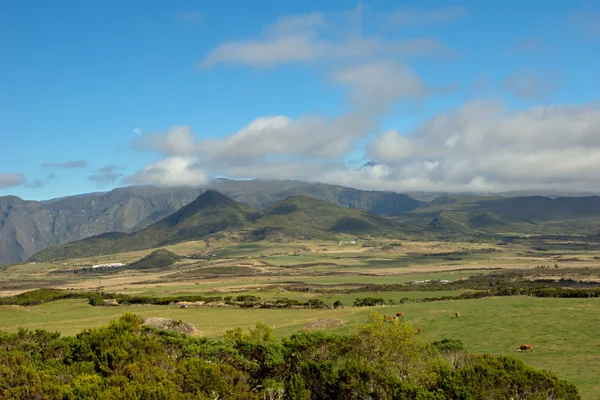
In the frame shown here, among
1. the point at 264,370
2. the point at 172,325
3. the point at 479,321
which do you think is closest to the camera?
the point at 264,370

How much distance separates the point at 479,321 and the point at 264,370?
46.1 m

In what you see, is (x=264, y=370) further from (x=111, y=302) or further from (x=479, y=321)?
(x=111, y=302)

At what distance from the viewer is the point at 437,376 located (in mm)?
30703

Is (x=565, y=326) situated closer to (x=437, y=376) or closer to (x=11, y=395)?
(x=437, y=376)

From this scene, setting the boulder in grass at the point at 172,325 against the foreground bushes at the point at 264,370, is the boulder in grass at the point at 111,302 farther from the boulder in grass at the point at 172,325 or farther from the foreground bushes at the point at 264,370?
the foreground bushes at the point at 264,370

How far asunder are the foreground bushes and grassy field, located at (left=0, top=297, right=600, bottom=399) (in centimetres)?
1239

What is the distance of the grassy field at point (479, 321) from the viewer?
173ft

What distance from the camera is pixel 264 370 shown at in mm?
35688

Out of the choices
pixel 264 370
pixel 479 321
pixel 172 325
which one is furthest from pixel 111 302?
pixel 264 370

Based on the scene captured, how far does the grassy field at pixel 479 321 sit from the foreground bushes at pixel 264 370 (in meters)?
12.4

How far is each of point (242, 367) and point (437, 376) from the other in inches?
489

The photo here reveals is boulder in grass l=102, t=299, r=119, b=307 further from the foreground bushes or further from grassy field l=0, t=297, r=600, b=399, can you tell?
the foreground bushes

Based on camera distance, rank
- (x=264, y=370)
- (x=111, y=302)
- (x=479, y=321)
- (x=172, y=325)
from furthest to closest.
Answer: (x=111, y=302), (x=479, y=321), (x=172, y=325), (x=264, y=370)

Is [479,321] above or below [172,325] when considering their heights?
below
